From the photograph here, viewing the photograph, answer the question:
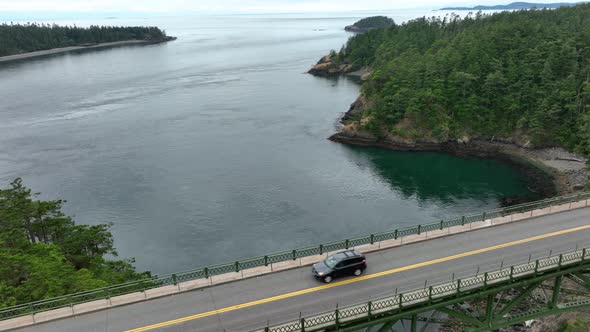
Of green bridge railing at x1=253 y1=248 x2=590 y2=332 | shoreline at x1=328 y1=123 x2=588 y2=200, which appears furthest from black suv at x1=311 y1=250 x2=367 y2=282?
shoreline at x1=328 y1=123 x2=588 y2=200

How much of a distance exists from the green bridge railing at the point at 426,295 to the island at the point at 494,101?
58.8 meters

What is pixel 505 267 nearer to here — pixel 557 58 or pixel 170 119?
pixel 557 58

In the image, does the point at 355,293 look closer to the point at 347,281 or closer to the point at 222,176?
the point at 347,281

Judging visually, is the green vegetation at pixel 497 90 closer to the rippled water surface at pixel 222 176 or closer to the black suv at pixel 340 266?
the rippled water surface at pixel 222 176

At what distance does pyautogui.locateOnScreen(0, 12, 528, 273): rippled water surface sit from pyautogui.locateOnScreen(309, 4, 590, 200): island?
681cm

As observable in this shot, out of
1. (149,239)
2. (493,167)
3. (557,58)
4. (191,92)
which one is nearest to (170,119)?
(191,92)

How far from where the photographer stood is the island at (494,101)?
299 feet

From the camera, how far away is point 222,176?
85.4 m

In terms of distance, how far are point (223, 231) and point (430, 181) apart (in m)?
43.3

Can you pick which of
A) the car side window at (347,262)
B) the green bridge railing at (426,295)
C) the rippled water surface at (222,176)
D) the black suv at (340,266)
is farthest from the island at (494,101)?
the car side window at (347,262)

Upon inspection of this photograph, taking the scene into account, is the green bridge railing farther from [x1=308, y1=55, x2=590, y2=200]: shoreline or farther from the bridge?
[x1=308, y1=55, x2=590, y2=200]: shoreline

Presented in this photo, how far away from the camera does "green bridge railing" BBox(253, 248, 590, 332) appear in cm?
2558

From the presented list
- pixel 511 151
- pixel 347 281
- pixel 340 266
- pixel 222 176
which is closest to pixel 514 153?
pixel 511 151

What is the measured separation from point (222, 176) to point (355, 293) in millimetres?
59686
